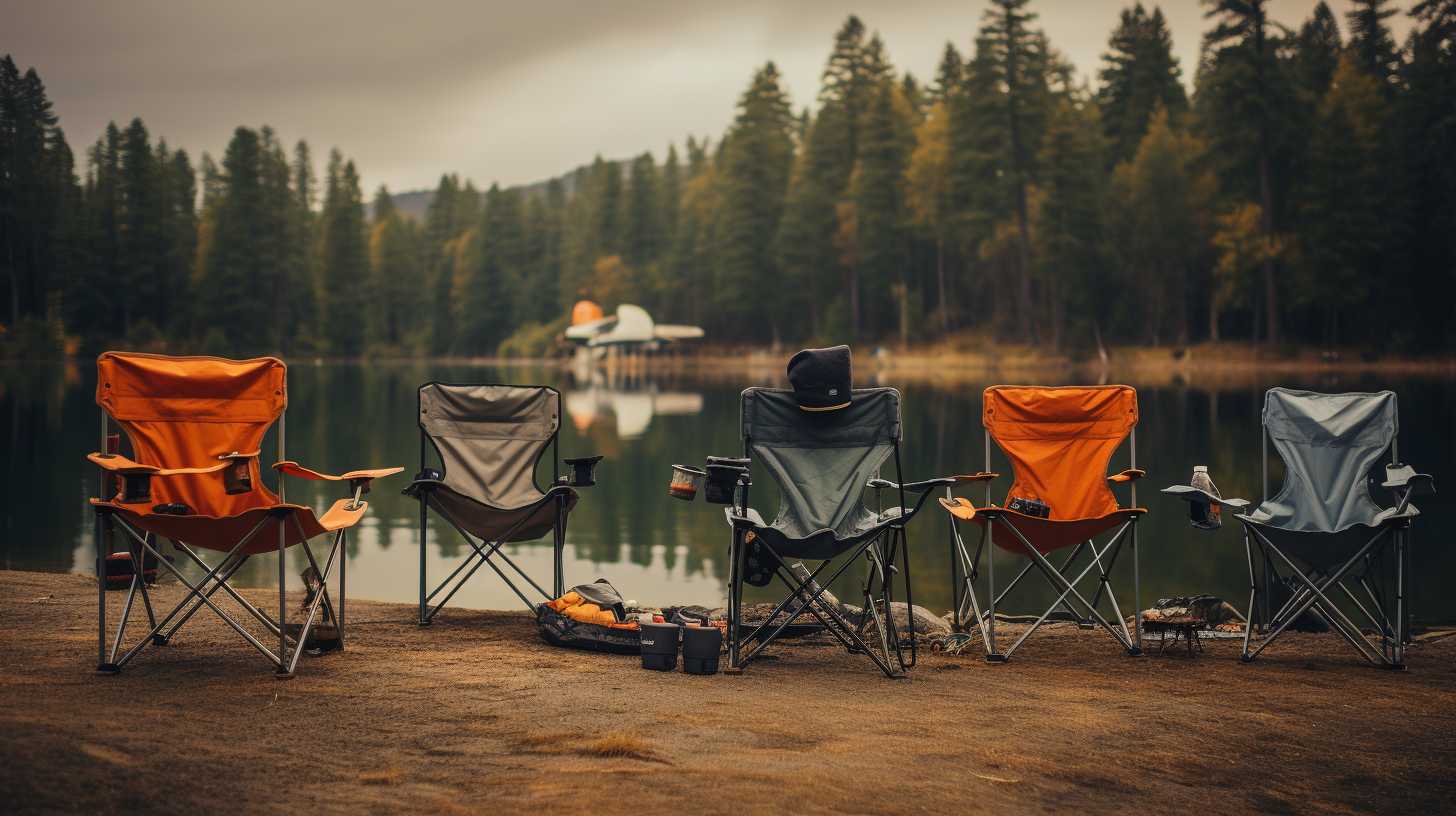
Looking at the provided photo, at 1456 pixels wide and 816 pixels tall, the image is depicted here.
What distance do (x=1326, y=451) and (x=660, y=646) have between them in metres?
3.35

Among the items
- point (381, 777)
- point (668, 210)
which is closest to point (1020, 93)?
point (668, 210)

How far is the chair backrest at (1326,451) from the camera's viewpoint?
5.36 m

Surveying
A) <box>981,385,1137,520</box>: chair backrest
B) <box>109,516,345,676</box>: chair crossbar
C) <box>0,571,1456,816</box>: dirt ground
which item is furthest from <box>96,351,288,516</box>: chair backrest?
<box>981,385,1137,520</box>: chair backrest

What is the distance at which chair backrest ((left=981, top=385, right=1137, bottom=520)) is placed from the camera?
18.4ft

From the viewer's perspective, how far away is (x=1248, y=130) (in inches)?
1460

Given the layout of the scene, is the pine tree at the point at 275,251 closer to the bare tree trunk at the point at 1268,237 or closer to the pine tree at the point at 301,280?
the pine tree at the point at 301,280

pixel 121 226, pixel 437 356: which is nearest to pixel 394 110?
pixel 121 226

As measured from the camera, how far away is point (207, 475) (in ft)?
15.9

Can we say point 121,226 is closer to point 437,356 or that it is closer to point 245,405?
point 437,356

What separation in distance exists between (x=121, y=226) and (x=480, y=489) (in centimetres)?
6064

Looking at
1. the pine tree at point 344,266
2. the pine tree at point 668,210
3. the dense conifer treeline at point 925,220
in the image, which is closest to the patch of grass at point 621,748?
the dense conifer treeline at point 925,220

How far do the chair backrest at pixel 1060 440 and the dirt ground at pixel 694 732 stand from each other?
85 centimetres

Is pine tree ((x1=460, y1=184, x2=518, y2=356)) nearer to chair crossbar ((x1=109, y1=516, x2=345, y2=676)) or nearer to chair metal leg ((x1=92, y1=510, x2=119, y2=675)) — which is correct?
chair crossbar ((x1=109, y1=516, x2=345, y2=676))

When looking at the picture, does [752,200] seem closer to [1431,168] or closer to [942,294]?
[942,294]
